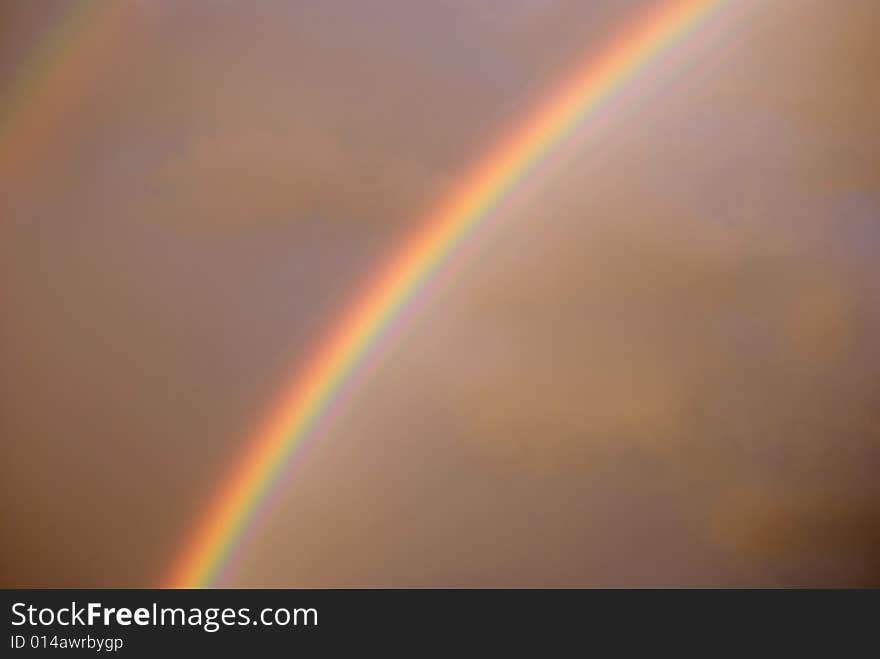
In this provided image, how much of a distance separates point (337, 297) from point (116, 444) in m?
1.25

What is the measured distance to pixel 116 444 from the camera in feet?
13.5

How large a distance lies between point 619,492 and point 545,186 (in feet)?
4.91

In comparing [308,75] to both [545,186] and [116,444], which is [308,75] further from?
[116,444]

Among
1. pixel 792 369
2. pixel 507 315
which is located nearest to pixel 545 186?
pixel 507 315

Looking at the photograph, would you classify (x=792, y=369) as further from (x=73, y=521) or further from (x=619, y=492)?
(x=73, y=521)

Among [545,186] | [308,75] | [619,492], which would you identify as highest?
[308,75]

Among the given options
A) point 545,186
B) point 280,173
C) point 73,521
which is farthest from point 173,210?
point 545,186

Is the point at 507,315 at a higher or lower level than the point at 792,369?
higher
